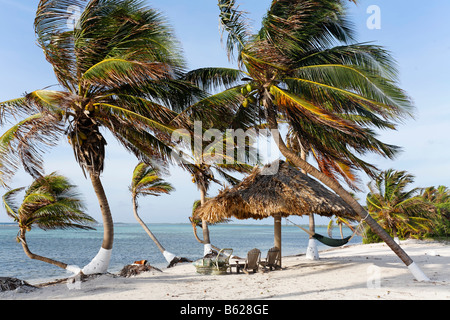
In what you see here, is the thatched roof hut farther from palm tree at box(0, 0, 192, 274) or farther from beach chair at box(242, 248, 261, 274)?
palm tree at box(0, 0, 192, 274)

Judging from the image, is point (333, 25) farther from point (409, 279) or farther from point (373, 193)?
point (373, 193)

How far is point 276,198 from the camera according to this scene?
930 centimetres

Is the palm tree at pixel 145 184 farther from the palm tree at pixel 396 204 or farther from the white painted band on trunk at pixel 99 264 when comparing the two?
the palm tree at pixel 396 204

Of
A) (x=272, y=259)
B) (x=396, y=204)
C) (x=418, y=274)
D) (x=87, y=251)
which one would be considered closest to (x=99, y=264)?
(x=272, y=259)

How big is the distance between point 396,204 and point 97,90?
15646 mm

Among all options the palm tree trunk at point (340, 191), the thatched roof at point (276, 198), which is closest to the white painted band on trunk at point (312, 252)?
the thatched roof at point (276, 198)

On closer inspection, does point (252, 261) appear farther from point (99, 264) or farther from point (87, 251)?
point (87, 251)

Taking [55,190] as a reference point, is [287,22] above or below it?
above

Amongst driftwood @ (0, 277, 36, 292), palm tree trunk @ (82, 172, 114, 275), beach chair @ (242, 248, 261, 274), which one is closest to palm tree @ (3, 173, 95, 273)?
palm tree trunk @ (82, 172, 114, 275)
